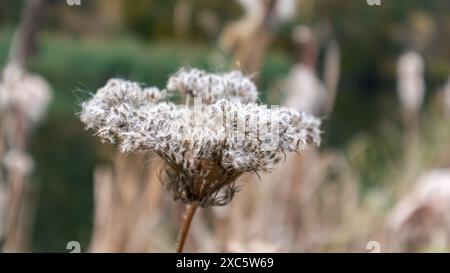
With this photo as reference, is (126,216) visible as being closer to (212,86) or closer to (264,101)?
(264,101)

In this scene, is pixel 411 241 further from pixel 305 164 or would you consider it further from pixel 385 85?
pixel 385 85

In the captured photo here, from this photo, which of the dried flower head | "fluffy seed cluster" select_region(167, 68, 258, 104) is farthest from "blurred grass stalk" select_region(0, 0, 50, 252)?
"fluffy seed cluster" select_region(167, 68, 258, 104)

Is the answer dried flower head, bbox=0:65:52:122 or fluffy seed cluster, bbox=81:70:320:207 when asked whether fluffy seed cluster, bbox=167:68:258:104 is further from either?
dried flower head, bbox=0:65:52:122

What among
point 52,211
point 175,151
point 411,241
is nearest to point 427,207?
point 411,241

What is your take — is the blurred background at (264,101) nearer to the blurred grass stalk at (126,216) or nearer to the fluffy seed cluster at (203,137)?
the blurred grass stalk at (126,216)

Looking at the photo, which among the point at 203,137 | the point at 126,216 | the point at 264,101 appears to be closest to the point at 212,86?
the point at 203,137

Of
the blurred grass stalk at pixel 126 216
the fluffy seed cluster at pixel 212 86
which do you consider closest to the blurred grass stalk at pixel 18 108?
the blurred grass stalk at pixel 126 216
